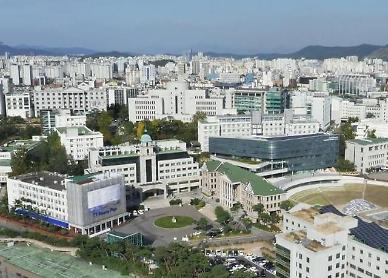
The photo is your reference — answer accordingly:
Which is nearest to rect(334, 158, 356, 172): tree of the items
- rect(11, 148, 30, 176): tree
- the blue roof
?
the blue roof

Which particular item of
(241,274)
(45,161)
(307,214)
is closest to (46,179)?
(45,161)

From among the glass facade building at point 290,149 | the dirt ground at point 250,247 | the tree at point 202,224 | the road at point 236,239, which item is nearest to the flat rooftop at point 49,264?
the road at point 236,239

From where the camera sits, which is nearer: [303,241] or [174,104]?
[303,241]

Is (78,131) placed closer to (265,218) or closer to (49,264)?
(265,218)

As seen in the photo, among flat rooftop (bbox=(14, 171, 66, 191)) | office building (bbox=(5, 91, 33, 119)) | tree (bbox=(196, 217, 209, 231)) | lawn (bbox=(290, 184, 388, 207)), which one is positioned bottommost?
tree (bbox=(196, 217, 209, 231))

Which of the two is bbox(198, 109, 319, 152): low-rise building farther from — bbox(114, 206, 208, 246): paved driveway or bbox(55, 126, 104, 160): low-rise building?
bbox(114, 206, 208, 246): paved driveway

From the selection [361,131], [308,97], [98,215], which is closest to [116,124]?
[308,97]

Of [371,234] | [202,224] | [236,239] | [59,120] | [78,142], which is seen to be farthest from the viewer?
[59,120]
